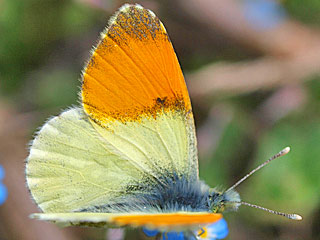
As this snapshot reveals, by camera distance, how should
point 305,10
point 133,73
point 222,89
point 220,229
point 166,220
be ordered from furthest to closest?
1. point 305,10
2. point 222,89
3. point 220,229
4. point 133,73
5. point 166,220

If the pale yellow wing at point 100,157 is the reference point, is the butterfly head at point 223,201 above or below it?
below

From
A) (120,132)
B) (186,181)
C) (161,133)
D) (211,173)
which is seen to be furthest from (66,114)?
(211,173)

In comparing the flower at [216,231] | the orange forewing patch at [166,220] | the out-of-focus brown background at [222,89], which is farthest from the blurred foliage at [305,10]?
the orange forewing patch at [166,220]

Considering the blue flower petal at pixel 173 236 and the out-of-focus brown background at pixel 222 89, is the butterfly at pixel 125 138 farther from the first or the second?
the out-of-focus brown background at pixel 222 89

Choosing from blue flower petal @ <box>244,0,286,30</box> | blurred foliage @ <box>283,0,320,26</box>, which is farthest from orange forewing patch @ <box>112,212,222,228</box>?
blurred foliage @ <box>283,0,320,26</box>

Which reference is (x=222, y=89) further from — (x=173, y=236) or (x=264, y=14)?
(x=173, y=236)

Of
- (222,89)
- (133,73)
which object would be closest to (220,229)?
(133,73)
